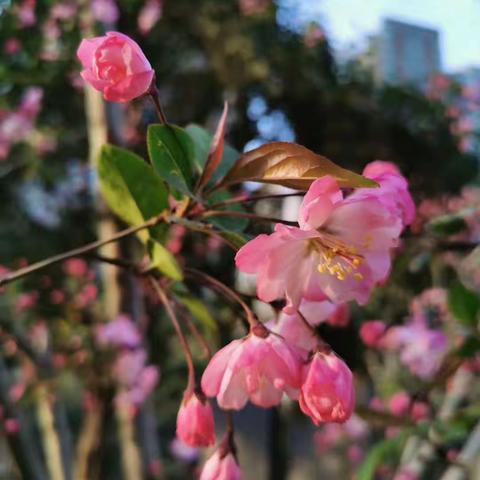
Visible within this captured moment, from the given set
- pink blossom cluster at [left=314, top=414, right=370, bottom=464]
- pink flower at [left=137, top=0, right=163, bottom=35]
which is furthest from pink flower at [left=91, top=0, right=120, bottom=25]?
pink blossom cluster at [left=314, top=414, right=370, bottom=464]

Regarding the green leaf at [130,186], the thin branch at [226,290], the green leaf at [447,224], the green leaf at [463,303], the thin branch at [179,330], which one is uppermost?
the green leaf at [130,186]

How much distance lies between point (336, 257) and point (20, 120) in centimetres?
233

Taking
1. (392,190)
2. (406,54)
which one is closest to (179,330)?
(392,190)

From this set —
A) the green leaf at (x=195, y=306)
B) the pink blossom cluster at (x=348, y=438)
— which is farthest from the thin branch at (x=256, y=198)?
the pink blossom cluster at (x=348, y=438)

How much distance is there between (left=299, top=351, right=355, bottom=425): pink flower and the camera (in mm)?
395

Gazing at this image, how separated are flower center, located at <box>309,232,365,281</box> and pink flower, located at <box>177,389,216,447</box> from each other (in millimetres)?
116

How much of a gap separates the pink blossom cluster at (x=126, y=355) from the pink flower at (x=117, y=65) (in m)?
1.28

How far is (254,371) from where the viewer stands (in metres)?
0.42

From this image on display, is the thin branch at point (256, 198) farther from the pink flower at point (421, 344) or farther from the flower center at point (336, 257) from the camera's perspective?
the pink flower at point (421, 344)

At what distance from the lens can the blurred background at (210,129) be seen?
200 cm

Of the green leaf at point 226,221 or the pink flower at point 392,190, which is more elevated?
the pink flower at point 392,190

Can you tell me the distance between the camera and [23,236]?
3408 millimetres

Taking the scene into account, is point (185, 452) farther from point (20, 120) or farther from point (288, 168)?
point (288, 168)

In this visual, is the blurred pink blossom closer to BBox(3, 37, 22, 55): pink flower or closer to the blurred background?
the blurred background
